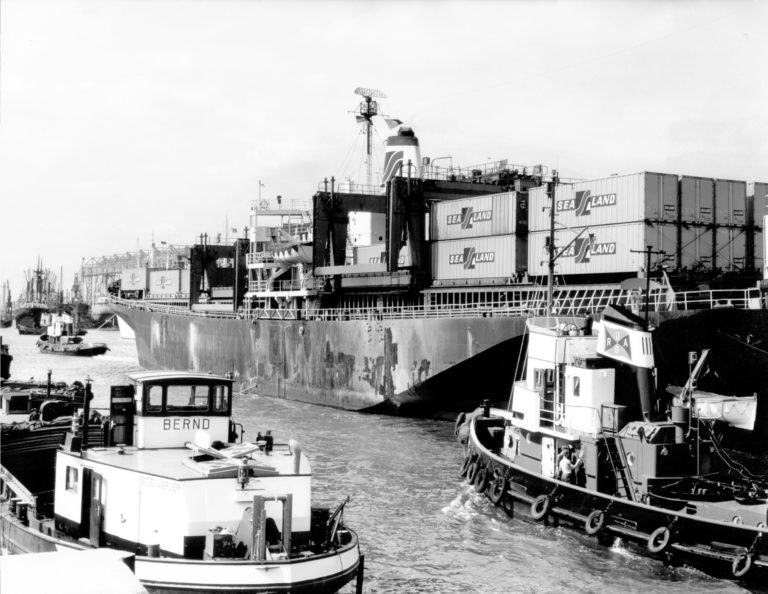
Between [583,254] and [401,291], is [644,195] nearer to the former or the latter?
[583,254]

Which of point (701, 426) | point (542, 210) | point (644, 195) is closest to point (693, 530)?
point (701, 426)

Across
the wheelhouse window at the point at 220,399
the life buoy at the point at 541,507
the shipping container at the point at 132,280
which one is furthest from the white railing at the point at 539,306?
the shipping container at the point at 132,280

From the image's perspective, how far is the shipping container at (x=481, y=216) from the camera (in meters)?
36.0

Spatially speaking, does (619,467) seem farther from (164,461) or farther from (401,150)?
(401,150)

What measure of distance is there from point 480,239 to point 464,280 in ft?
6.87

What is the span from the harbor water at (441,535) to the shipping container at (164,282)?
5931 cm

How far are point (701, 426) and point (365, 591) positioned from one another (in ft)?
27.0

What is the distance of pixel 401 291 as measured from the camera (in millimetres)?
40906

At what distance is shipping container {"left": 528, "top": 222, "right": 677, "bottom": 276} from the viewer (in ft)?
102

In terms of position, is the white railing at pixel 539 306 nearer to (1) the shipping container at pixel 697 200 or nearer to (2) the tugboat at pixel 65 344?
(1) the shipping container at pixel 697 200

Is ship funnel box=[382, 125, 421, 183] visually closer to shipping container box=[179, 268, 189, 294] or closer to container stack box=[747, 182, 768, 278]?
container stack box=[747, 182, 768, 278]

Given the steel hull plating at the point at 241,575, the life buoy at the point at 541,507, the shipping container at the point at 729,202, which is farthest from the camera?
the shipping container at the point at 729,202

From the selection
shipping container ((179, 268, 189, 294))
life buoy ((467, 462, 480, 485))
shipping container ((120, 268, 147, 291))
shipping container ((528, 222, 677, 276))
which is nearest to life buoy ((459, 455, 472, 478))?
life buoy ((467, 462, 480, 485))

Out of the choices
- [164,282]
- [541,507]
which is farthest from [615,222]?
[164,282]
